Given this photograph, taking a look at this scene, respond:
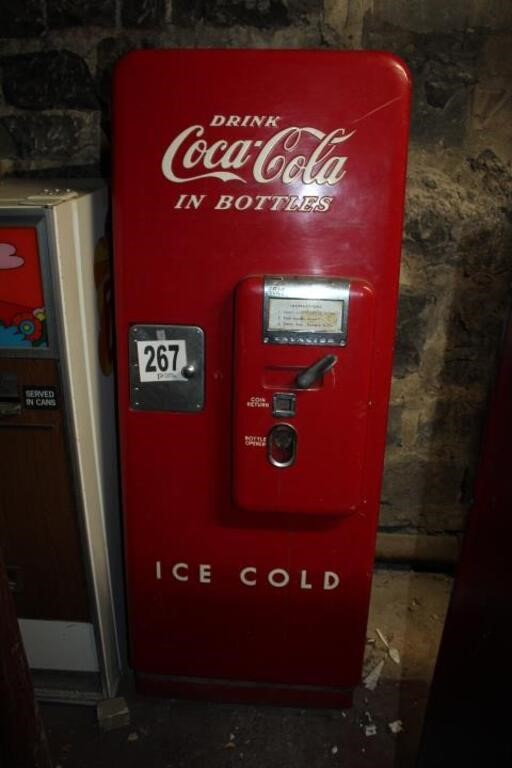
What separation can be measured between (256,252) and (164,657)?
1.30 metres

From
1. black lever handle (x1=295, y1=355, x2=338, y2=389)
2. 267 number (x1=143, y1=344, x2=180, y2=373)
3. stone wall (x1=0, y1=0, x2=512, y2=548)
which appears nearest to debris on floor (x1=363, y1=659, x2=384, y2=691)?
stone wall (x1=0, y1=0, x2=512, y2=548)

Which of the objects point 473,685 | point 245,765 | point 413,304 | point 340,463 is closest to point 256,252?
point 340,463

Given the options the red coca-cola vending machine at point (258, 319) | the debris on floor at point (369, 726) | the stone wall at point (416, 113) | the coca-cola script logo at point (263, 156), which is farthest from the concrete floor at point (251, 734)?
the coca-cola script logo at point (263, 156)

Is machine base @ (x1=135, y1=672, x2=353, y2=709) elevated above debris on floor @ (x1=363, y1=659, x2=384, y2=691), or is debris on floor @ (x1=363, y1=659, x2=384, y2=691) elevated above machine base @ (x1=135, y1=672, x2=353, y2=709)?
machine base @ (x1=135, y1=672, x2=353, y2=709)

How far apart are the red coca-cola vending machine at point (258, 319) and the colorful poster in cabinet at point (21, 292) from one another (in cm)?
20

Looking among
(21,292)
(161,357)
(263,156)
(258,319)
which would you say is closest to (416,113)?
(263,156)

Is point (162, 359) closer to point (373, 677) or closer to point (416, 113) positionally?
point (416, 113)

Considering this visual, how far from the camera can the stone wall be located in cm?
183

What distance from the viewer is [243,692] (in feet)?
6.38

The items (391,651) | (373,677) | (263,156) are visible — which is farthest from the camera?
(391,651)

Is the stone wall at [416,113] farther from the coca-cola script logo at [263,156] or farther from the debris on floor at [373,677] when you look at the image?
the debris on floor at [373,677]

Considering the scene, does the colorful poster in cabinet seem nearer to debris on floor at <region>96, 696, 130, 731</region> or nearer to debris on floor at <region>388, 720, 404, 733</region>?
debris on floor at <region>96, 696, 130, 731</region>

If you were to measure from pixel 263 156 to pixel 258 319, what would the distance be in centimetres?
38

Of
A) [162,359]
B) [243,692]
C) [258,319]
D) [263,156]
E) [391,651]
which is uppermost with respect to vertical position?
[263,156]
